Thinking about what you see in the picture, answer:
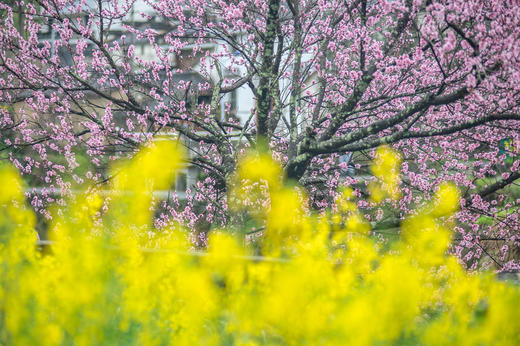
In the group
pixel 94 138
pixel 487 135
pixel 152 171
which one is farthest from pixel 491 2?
pixel 94 138

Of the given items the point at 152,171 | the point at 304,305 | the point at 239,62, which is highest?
the point at 239,62

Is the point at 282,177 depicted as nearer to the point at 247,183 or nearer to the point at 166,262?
the point at 247,183

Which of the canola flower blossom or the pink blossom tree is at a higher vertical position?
the pink blossom tree

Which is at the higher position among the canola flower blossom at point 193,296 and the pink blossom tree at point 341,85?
the pink blossom tree at point 341,85

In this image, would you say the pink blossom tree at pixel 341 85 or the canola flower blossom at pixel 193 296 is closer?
the canola flower blossom at pixel 193 296

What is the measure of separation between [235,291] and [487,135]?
4.83 metres

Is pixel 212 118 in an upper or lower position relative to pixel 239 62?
lower

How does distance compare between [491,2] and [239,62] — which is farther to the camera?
[239,62]

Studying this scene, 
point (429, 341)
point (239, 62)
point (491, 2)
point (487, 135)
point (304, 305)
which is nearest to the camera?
point (304, 305)

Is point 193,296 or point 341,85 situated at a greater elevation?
point 341,85

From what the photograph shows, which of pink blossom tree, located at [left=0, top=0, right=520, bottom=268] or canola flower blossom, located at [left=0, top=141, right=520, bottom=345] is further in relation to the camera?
pink blossom tree, located at [left=0, top=0, right=520, bottom=268]

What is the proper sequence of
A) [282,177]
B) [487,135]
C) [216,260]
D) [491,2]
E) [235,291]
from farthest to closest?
[487,135] < [282,177] < [491,2] < [235,291] < [216,260]

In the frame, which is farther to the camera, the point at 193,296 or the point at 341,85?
the point at 341,85

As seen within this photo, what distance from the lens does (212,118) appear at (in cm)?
603
